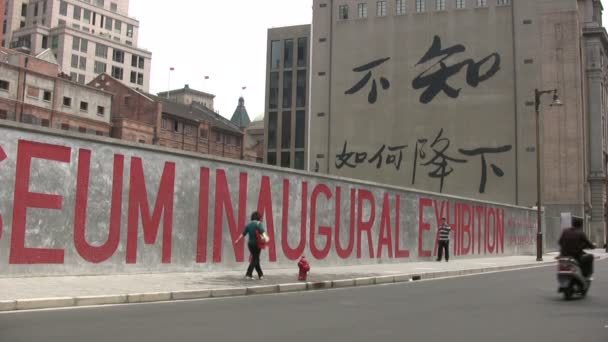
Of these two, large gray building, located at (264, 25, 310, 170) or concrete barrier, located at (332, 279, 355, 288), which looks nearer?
concrete barrier, located at (332, 279, 355, 288)

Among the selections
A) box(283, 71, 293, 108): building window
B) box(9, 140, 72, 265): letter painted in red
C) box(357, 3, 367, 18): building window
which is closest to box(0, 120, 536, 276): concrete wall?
box(9, 140, 72, 265): letter painted in red

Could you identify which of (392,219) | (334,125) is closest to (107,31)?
(334,125)

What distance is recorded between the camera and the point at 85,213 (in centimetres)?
1456

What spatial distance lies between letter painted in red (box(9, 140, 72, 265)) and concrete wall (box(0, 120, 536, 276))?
0.02m

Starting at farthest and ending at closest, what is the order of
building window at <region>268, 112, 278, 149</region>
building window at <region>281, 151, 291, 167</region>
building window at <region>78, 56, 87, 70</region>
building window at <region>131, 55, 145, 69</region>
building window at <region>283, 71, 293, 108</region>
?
1. building window at <region>131, 55, 145, 69</region>
2. building window at <region>78, 56, 87, 70</region>
3. building window at <region>283, 71, 293, 108</region>
4. building window at <region>268, 112, 278, 149</region>
5. building window at <region>281, 151, 291, 167</region>

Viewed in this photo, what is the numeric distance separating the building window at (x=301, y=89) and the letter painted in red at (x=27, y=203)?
66826 mm

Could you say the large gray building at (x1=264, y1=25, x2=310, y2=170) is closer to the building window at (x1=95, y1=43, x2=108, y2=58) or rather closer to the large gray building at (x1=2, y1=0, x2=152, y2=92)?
the building window at (x1=95, y1=43, x2=108, y2=58)

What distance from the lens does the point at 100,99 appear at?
2677 inches

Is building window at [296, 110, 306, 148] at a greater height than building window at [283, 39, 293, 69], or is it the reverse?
building window at [283, 39, 293, 69]

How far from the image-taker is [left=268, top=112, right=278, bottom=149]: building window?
80500 millimetres

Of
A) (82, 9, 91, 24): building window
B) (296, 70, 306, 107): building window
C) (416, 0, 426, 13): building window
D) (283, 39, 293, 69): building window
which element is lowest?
(296, 70, 306, 107): building window

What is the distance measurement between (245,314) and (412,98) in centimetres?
4903

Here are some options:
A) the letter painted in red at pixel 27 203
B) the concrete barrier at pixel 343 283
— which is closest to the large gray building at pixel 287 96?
the concrete barrier at pixel 343 283

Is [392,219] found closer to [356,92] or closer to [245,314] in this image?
[245,314]
